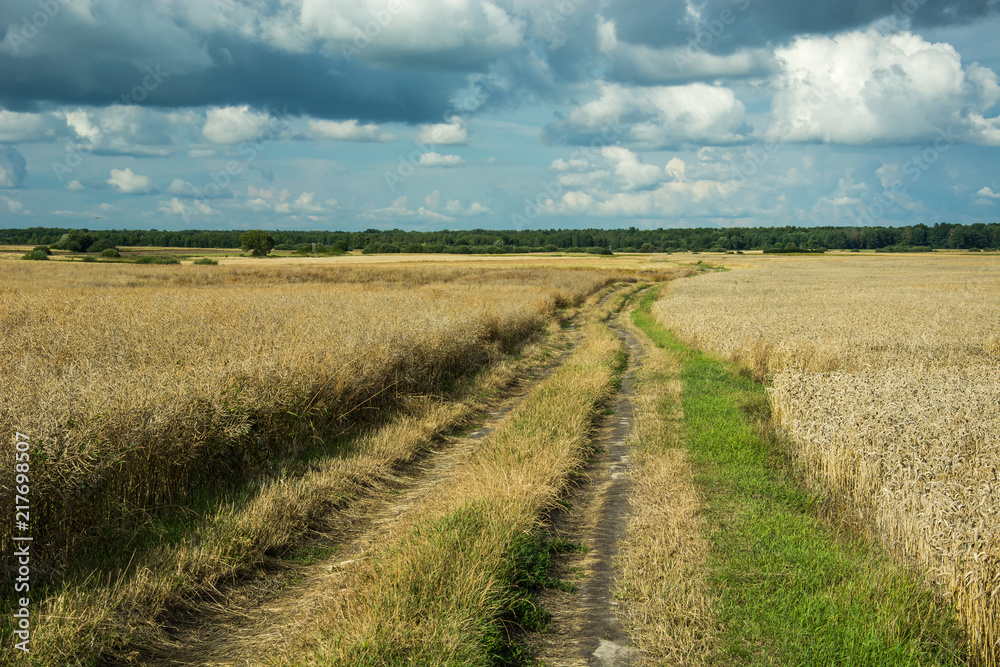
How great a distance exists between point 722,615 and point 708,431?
598 centimetres

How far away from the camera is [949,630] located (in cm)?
455

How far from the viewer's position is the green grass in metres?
4.33

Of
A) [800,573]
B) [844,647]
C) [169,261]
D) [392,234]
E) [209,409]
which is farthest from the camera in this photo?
[392,234]

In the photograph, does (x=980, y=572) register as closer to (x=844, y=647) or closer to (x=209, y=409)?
(x=844, y=647)

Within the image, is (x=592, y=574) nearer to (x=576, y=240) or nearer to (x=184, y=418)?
(x=184, y=418)

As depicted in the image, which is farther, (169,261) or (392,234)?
(392,234)

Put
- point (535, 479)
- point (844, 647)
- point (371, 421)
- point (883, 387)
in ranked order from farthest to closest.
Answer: point (371, 421)
point (883, 387)
point (535, 479)
point (844, 647)

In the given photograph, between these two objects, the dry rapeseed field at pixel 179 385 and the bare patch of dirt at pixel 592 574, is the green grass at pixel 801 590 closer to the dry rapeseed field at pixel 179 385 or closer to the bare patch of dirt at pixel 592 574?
the bare patch of dirt at pixel 592 574

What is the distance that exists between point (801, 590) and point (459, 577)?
3.05 metres

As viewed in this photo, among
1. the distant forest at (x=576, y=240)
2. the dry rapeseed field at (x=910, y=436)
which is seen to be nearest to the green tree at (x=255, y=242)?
the distant forest at (x=576, y=240)

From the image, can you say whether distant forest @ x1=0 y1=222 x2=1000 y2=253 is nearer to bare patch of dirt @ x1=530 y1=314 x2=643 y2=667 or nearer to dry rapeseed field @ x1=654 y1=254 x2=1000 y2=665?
dry rapeseed field @ x1=654 y1=254 x2=1000 y2=665

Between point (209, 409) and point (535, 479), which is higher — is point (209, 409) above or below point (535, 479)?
above

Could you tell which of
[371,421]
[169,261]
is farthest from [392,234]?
[371,421]

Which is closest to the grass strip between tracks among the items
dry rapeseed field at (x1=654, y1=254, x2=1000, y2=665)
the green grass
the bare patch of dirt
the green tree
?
the bare patch of dirt
